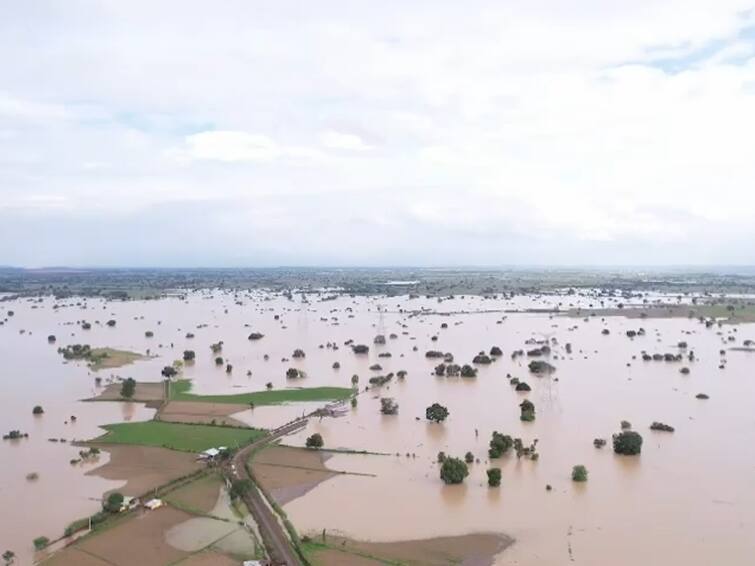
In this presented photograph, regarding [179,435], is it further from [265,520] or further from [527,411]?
[527,411]

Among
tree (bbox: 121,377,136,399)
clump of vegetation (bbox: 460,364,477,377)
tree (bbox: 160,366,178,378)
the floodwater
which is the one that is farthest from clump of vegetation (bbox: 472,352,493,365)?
tree (bbox: 121,377,136,399)

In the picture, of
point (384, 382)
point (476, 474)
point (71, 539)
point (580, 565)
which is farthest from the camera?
point (384, 382)

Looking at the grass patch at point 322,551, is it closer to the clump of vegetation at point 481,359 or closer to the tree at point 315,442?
the tree at point 315,442

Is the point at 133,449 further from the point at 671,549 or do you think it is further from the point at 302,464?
the point at 671,549

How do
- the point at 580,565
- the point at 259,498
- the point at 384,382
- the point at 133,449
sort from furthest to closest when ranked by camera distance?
the point at 384,382 → the point at 133,449 → the point at 259,498 → the point at 580,565

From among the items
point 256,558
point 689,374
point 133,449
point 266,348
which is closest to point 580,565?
point 256,558

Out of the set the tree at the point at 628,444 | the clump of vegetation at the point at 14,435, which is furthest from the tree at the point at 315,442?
the clump of vegetation at the point at 14,435
